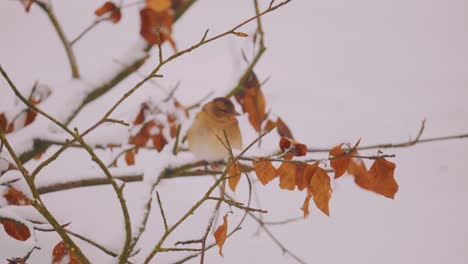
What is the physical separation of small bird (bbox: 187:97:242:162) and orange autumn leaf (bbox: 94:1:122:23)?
417 mm

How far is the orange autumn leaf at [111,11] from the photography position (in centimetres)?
117

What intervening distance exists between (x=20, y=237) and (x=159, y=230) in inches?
32.1

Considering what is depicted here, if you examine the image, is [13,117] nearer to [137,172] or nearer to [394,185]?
[137,172]

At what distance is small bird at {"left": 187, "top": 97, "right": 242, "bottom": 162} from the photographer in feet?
3.11

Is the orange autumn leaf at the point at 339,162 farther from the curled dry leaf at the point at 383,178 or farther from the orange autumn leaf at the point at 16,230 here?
the orange autumn leaf at the point at 16,230

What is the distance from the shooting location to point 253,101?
1.14 meters

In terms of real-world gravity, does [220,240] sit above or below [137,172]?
below

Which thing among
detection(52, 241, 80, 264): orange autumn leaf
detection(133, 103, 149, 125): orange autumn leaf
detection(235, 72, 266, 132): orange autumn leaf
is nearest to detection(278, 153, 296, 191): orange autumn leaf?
detection(235, 72, 266, 132): orange autumn leaf

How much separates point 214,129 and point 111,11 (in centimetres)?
49

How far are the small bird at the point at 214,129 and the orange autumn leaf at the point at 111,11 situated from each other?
0.42 meters

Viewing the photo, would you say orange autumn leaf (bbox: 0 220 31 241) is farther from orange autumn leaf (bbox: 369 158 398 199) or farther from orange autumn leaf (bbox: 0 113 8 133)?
orange autumn leaf (bbox: 369 158 398 199)

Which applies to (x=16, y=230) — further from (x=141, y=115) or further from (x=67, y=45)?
(x=67, y=45)

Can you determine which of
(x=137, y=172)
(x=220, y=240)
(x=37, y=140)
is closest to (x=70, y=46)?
(x=37, y=140)

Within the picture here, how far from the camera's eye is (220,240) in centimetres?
75
